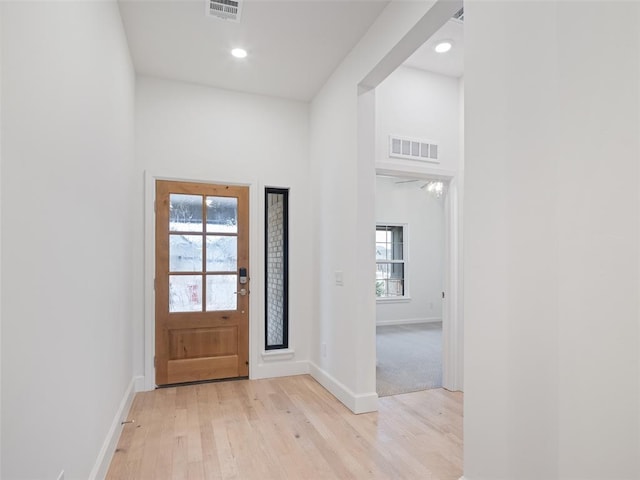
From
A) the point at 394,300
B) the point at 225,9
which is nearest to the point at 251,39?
the point at 225,9

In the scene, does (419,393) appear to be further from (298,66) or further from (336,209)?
(298,66)

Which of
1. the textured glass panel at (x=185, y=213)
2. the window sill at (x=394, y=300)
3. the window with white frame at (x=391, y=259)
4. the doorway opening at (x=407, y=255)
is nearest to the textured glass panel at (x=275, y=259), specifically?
the textured glass panel at (x=185, y=213)

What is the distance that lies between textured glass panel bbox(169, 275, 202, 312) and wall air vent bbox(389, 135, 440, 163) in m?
2.37

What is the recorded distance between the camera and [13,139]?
111cm

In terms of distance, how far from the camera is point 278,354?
400 cm

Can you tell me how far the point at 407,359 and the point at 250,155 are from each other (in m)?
3.23

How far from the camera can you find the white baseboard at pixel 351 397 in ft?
9.94

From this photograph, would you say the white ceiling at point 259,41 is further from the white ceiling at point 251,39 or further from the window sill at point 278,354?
the window sill at point 278,354

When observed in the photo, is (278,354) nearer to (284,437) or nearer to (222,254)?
(222,254)

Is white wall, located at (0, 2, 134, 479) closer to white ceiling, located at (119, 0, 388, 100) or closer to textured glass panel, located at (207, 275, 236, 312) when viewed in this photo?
white ceiling, located at (119, 0, 388, 100)

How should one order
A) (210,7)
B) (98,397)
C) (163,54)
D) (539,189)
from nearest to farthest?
1. (539,189)
2. (98,397)
3. (210,7)
4. (163,54)

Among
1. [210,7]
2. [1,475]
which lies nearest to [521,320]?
[1,475]

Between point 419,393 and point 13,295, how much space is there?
3.36 metres

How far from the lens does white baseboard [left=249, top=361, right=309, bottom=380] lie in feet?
12.9
